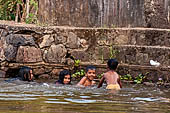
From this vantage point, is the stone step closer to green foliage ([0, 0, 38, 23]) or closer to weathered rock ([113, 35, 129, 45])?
weathered rock ([113, 35, 129, 45])

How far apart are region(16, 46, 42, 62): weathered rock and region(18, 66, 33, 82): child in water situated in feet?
1.55

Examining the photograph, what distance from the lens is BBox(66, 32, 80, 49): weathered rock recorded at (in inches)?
397

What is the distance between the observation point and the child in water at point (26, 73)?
928 cm

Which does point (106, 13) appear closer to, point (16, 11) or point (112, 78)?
point (112, 78)

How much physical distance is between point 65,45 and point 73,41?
0.67ft

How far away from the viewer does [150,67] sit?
30.4 ft

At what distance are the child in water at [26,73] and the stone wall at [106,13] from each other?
1.98 metres

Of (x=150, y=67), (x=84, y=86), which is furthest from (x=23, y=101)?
(x=150, y=67)

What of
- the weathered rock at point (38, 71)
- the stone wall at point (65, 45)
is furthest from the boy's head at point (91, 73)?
the weathered rock at point (38, 71)

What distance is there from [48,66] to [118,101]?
4285mm

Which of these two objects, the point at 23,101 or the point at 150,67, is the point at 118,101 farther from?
the point at 150,67

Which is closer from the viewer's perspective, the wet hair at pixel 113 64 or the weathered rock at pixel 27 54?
the wet hair at pixel 113 64

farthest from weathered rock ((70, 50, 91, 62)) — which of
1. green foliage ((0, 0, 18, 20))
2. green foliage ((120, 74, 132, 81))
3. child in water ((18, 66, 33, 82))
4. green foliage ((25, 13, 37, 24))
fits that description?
green foliage ((0, 0, 18, 20))

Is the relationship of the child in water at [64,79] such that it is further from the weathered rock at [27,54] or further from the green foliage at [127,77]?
the green foliage at [127,77]
